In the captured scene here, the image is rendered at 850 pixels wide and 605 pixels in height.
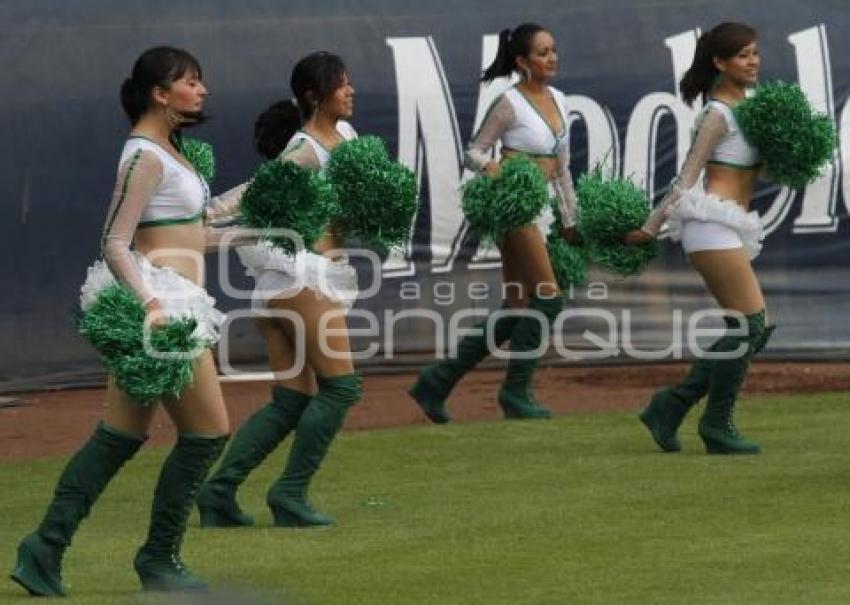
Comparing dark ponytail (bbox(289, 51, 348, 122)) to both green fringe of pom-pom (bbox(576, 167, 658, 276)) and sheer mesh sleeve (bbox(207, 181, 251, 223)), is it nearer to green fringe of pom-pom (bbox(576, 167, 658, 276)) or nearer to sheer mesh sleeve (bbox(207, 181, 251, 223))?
sheer mesh sleeve (bbox(207, 181, 251, 223))

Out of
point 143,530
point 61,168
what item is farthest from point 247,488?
point 61,168

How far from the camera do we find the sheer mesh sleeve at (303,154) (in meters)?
8.59

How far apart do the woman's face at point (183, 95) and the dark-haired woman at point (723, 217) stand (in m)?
3.34

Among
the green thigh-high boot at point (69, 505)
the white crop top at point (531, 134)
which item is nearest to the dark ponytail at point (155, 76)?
the green thigh-high boot at point (69, 505)

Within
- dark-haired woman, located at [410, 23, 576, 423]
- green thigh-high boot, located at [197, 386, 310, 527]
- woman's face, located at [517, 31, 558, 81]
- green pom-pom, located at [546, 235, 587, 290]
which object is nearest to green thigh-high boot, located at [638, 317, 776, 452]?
dark-haired woman, located at [410, 23, 576, 423]

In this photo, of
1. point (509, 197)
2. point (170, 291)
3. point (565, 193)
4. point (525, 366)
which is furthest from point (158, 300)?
point (525, 366)

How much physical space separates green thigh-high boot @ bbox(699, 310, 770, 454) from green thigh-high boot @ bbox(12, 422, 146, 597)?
12.2 ft

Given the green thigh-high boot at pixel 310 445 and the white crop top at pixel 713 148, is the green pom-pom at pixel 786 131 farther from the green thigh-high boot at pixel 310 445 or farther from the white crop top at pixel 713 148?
the green thigh-high boot at pixel 310 445

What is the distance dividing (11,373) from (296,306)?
20.1 ft

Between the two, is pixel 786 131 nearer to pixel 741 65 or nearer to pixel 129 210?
pixel 741 65

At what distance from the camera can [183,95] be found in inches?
287

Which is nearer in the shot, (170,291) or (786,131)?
(170,291)

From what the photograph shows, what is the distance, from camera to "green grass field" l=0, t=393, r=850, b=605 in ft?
23.4

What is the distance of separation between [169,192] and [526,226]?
460 cm
